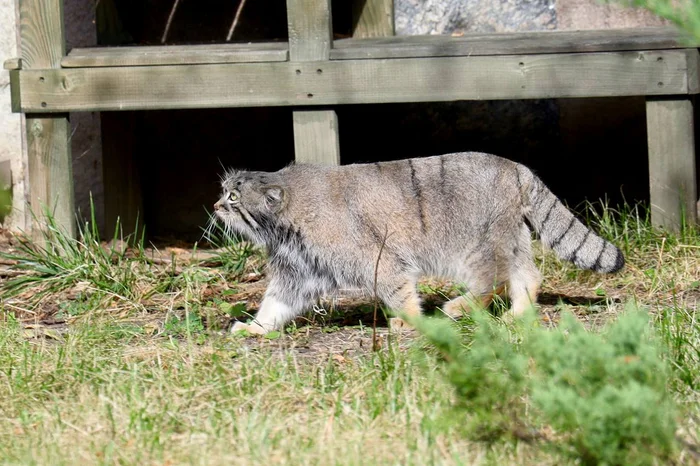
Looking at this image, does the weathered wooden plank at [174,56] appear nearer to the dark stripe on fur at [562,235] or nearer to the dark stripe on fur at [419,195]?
the dark stripe on fur at [419,195]

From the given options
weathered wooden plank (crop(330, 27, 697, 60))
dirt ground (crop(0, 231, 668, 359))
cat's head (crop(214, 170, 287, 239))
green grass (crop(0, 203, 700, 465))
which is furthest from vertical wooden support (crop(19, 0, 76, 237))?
weathered wooden plank (crop(330, 27, 697, 60))

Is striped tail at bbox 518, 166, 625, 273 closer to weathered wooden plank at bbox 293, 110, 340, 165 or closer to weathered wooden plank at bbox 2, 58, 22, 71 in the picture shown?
weathered wooden plank at bbox 293, 110, 340, 165

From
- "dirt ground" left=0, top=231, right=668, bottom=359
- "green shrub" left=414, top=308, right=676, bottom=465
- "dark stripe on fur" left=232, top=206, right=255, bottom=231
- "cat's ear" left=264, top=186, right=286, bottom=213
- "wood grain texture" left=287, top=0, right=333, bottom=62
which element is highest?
"wood grain texture" left=287, top=0, right=333, bottom=62

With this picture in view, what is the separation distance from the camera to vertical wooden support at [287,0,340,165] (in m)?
5.97

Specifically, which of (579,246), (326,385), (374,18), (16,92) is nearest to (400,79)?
(374,18)

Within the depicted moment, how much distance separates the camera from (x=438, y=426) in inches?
128

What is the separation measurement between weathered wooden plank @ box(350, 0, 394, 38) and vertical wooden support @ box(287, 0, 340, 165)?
1056 millimetres

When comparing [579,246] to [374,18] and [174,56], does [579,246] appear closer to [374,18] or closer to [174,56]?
[374,18]

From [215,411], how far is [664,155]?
3.67 m

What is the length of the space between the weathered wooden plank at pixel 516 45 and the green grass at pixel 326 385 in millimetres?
1336

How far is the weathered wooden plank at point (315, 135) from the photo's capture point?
6102 mm

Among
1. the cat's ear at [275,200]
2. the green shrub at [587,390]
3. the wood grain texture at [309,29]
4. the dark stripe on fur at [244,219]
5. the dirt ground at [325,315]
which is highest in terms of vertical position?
the wood grain texture at [309,29]

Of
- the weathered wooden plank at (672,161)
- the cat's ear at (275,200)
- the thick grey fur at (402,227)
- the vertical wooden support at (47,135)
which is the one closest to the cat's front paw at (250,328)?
the thick grey fur at (402,227)

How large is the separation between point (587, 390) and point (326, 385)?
Result: 1.29m
